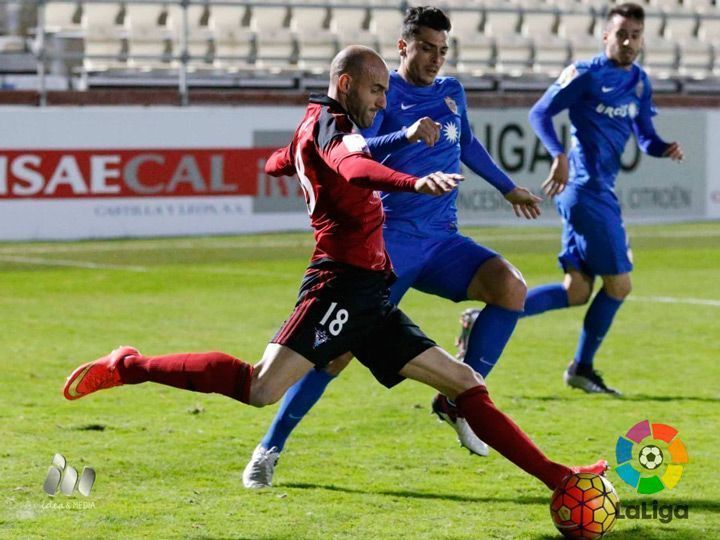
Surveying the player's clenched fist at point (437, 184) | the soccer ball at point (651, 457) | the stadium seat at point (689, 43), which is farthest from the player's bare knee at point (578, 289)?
the stadium seat at point (689, 43)

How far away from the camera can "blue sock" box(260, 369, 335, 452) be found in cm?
593

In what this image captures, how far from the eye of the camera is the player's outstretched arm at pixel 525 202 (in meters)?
5.96

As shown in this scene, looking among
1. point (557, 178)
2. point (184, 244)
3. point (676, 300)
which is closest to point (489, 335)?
point (557, 178)

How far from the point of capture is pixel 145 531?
4.96 meters

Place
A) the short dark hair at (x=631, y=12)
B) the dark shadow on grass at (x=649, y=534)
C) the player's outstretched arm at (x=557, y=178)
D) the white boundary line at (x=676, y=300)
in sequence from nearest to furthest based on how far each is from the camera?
the dark shadow on grass at (x=649, y=534) < the player's outstretched arm at (x=557, y=178) < the short dark hair at (x=631, y=12) < the white boundary line at (x=676, y=300)

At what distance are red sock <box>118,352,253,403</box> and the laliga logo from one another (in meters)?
1.71

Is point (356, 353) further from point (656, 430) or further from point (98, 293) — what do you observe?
point (98, 293)

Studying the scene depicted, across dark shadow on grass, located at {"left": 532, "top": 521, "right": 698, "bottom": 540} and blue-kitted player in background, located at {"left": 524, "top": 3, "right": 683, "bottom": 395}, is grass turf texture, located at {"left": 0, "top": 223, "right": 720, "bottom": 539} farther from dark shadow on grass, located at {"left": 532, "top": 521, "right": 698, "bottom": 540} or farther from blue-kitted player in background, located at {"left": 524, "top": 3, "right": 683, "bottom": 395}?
blue-kitted player in background, located at {"left": 524, "top": 3, "right": 683, "bottom": 395}

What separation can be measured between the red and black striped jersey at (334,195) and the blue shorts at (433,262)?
45.0 inches

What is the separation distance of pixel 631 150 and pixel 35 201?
31.6 feet

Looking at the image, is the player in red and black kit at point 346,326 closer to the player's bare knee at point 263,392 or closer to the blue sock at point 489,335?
the player's bare knee at point 263,392

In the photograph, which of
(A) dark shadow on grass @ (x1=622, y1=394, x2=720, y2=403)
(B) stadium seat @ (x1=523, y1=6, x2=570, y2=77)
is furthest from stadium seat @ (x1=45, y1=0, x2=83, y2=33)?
(A) dark shadow on grass @ (x1=622, y1=394, x2=720, y2=403)

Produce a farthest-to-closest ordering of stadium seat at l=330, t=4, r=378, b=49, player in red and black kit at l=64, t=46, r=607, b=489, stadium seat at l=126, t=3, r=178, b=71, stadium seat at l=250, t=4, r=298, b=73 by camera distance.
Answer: stadium seat at l=330, t=4, r=378, b=49, stadium seat at l=250, t=4, r=298, b=73, stadium seat at l=126, t=3, r=178, b=71, player in red and black kit at l=64, t=46, r=607, b=489

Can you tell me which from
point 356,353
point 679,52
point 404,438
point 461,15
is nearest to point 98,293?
point 404,438
